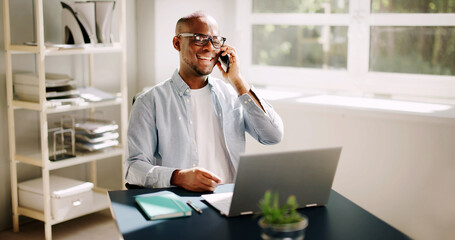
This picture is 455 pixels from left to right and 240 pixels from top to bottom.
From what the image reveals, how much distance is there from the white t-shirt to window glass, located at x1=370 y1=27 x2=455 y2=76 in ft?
4.83

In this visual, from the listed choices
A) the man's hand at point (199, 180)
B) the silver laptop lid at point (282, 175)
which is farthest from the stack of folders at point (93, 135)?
the silver laptop lid at point (282, 175)

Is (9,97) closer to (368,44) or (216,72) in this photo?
(216,72)

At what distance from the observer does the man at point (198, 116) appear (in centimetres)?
220

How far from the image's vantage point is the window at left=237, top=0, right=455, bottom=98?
320 cm

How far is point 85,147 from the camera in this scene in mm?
3373

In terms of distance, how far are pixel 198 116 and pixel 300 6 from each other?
159 centimetres

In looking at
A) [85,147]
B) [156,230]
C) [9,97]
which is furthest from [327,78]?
[156,230]

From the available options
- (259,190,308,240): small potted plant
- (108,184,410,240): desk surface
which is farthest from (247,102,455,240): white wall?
(259,190,308,240): small potted plant

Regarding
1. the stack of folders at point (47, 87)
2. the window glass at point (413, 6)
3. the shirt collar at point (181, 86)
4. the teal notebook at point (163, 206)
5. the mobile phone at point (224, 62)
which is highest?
the window glass at point (413, 6)

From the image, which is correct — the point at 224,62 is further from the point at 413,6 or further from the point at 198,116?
the point at 413,6

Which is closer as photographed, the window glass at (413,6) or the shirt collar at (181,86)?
the shirt collar at (181,86)

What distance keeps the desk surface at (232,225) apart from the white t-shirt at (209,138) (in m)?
0.57

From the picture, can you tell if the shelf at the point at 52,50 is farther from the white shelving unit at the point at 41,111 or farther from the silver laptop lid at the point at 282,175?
the silver laptop lid at the point at 282,175

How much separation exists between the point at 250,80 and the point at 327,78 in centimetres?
57
